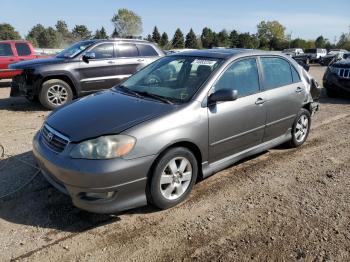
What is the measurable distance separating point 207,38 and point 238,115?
72731 mm

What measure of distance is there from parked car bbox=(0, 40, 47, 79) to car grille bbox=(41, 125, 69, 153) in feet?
31.9

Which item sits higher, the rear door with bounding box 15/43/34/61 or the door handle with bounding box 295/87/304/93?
the rear door with bounding box 15/43/34/61

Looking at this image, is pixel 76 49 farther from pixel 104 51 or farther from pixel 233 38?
pixel 233 38

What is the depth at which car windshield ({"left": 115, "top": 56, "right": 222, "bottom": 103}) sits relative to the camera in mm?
4223

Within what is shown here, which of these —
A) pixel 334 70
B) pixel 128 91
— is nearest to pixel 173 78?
pixel 128 91

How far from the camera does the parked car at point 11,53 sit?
12648 millimetres

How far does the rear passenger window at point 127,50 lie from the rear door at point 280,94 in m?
4.99

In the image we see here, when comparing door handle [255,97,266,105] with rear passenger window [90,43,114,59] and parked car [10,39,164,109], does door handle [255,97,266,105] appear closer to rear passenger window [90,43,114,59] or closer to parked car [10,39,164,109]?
parked car [10,39,164,109]

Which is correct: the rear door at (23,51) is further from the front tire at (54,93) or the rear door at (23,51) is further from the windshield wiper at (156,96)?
the windshield wiper at (156,96)

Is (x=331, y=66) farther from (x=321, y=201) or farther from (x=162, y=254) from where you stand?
(x=162, y=254)

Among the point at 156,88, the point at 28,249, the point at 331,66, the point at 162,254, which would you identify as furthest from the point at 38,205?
the point at 331,66

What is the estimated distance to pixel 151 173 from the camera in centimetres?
360

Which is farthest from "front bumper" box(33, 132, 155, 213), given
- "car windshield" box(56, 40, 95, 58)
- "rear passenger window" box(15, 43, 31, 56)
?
"rear passenger window" box(15, 43, 31, 56)

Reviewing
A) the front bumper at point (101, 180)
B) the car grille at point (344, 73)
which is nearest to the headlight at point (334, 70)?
the car grille at point (344, 73)
